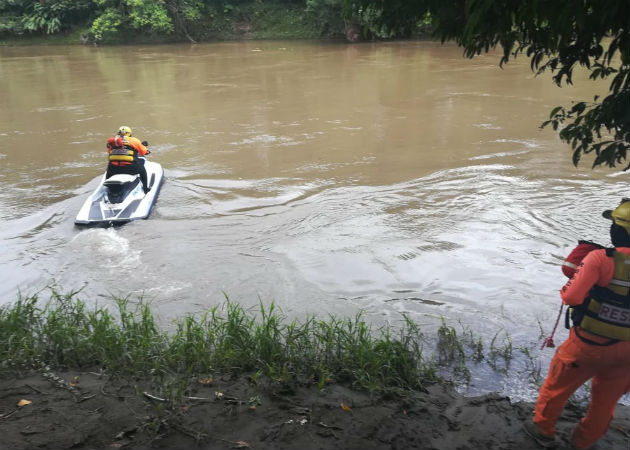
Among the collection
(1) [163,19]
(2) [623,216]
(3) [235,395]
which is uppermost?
(1) [163,19]

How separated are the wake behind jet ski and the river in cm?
30

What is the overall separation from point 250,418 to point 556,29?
2.69 metres

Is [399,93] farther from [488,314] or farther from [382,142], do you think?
[488,314]

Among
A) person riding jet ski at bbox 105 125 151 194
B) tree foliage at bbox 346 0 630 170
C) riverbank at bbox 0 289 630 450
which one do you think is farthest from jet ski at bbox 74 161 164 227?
tree foliage at bbox 346 0 630 170

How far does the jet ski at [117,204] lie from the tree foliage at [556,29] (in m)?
6.20

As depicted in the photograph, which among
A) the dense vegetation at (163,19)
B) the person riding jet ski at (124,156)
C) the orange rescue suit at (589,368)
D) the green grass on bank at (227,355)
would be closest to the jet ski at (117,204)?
the person riding jet ski at (124,156)

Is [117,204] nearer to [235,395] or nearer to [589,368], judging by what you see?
[235,395]

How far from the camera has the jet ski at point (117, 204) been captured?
8.57 meters

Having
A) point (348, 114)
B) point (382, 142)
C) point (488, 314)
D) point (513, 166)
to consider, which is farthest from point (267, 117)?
point (488, 314)

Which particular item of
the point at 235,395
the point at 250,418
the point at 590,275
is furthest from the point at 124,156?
the point at 590,275

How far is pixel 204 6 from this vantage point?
1422 inches

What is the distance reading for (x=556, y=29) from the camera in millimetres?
2451

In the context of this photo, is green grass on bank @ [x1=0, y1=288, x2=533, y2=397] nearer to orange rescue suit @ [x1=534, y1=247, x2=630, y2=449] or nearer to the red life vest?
orange rescue suit @ [x1=534, y1=247, x2=630, y2=449]

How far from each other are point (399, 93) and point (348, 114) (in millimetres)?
3327
